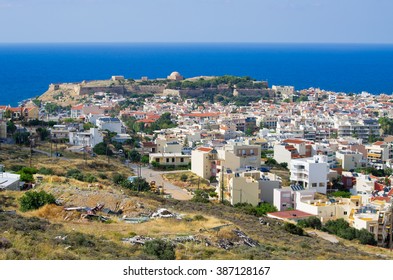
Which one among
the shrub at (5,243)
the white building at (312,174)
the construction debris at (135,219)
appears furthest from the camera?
the white building at (312,174)

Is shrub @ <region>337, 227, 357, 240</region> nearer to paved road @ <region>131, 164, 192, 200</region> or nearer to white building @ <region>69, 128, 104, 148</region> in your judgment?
paved road @ <region>131, 164, 192, 200</region>

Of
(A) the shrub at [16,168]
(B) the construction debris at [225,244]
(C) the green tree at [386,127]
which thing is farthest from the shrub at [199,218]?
(C) the green tree at [386,127]

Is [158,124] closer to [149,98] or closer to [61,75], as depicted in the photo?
[149,98]

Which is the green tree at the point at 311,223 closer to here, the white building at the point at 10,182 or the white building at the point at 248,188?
the white building at the point at 248,188

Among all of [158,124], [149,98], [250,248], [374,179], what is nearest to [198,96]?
[149,98]

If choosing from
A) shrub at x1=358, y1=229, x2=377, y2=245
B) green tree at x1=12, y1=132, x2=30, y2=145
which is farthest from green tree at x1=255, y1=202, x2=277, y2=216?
green tree at x1=12, y1=132, x2=30, y2=145
